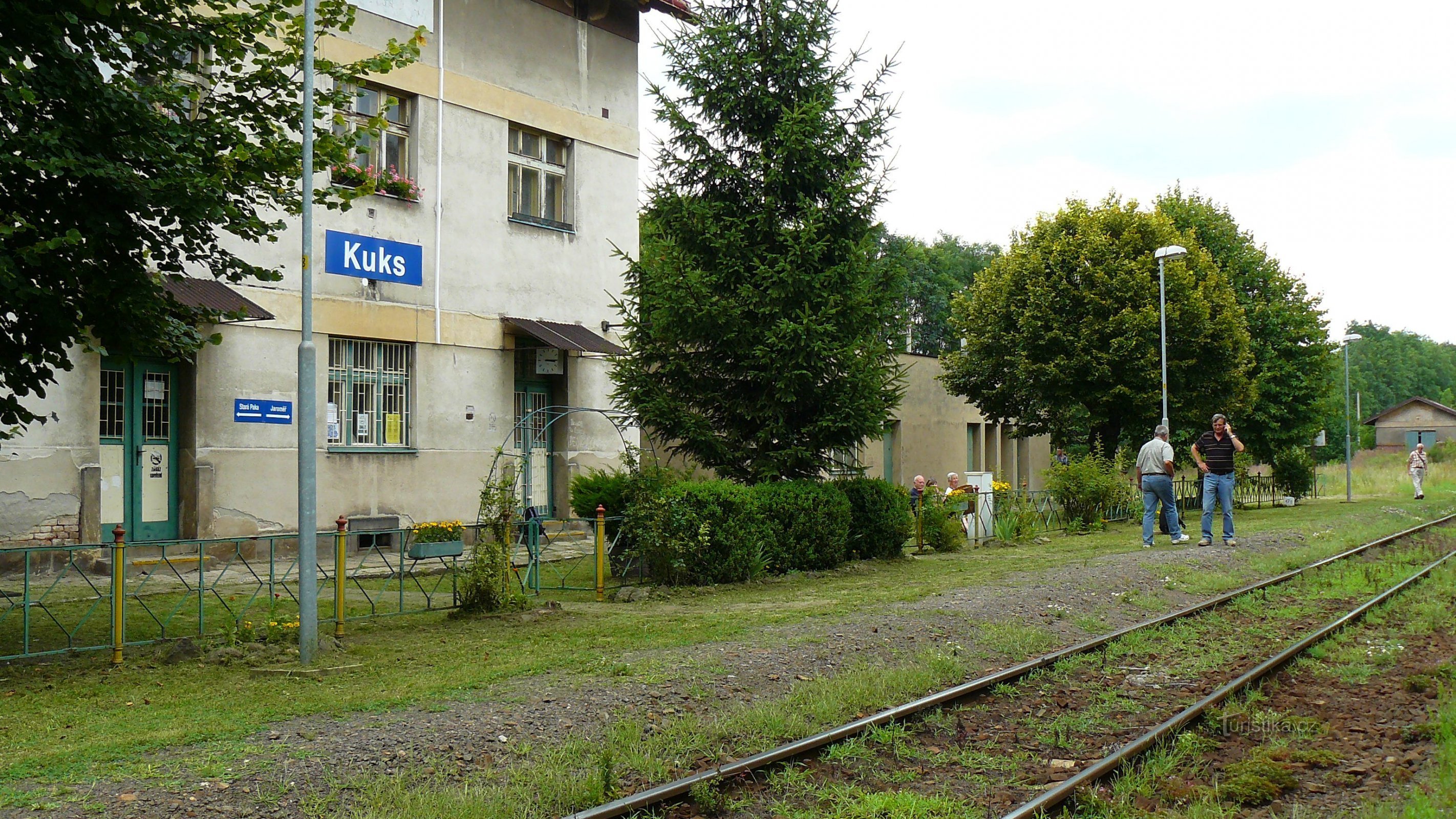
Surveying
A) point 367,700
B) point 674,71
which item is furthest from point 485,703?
point 674,71

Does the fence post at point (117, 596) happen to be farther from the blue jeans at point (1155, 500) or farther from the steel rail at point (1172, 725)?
the blue jeans at point (1155, 500)

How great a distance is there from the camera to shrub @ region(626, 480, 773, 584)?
13.7m

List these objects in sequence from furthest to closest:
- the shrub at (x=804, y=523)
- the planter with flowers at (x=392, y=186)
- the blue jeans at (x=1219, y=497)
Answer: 1. the blue jeans at (x=1219, y=497)
2. the planter with flowers at (x=392, y=186)
3. the shrub at (x=804, y=523)

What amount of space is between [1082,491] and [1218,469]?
685 cm

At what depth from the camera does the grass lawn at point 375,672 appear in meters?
6.44

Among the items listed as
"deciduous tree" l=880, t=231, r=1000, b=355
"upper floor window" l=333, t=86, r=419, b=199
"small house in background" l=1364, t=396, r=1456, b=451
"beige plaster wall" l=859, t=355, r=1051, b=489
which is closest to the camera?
"upper floor window" l=333, t=86, r=419, b=199

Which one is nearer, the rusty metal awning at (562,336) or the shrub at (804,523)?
the shrub at (804,523)

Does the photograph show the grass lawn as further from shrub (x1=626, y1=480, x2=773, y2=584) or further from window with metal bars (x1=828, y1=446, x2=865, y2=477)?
window with metal bars (x1=828, y1=446, x2=865, y2=477)

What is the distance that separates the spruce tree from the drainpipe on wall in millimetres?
4011

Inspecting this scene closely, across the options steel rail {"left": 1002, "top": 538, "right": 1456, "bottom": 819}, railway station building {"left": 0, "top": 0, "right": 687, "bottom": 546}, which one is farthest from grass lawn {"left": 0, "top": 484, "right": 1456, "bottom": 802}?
railway station building {"left": 0, "top": 0, "right": 687, "bottom": 546}

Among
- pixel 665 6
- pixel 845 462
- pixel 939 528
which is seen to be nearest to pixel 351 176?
pixel 845 462

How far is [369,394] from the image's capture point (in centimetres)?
1788

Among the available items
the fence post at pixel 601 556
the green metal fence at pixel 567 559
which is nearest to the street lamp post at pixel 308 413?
the green metal fence at pixel 567 559

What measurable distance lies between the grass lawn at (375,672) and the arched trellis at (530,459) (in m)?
0.60
